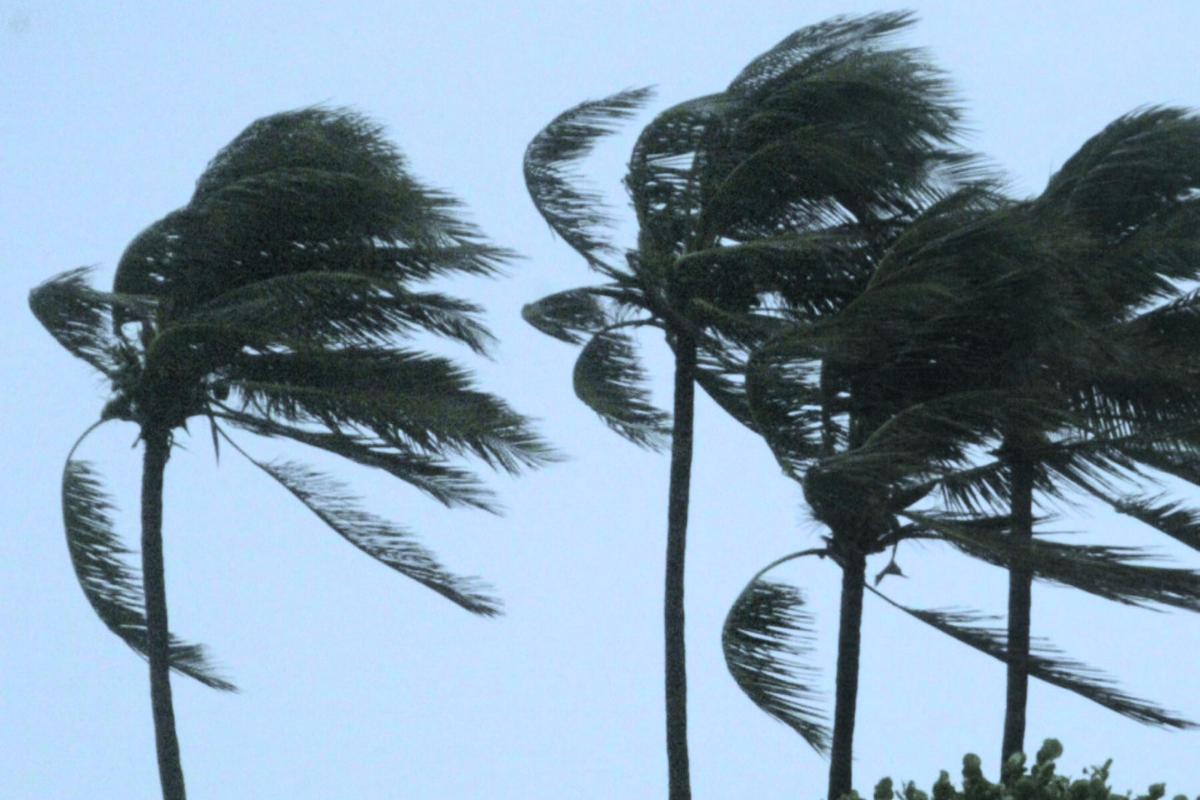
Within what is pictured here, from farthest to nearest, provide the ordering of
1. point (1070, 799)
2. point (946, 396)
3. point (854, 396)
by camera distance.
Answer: point (854, 396) → point (946, 396) → point (1070, 799)

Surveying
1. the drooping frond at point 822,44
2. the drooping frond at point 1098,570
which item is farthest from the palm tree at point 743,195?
the drooping frond at point 1098,570

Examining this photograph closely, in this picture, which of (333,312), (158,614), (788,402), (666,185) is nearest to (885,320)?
(788,402)

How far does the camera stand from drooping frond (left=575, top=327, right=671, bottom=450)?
51.8ft

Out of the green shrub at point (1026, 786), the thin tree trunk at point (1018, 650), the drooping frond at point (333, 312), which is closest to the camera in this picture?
the green shrub at point (1026, 786)

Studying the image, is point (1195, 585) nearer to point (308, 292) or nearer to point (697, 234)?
point (697, 234)

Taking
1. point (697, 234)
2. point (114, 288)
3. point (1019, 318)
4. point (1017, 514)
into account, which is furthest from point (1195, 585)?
point (114, 288)

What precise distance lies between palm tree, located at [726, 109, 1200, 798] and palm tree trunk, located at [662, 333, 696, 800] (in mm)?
621

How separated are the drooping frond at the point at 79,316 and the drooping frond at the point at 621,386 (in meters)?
3.81

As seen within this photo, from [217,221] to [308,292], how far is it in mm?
1052

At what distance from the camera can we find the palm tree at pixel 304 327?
14.5 metres

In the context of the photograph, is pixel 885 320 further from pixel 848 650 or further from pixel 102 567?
pixel 102 567

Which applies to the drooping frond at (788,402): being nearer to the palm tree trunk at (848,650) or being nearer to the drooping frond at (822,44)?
the palm tree trunk at (848,650)

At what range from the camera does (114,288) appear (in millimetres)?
15117

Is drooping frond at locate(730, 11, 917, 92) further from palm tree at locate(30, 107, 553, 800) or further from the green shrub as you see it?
the green shrub
